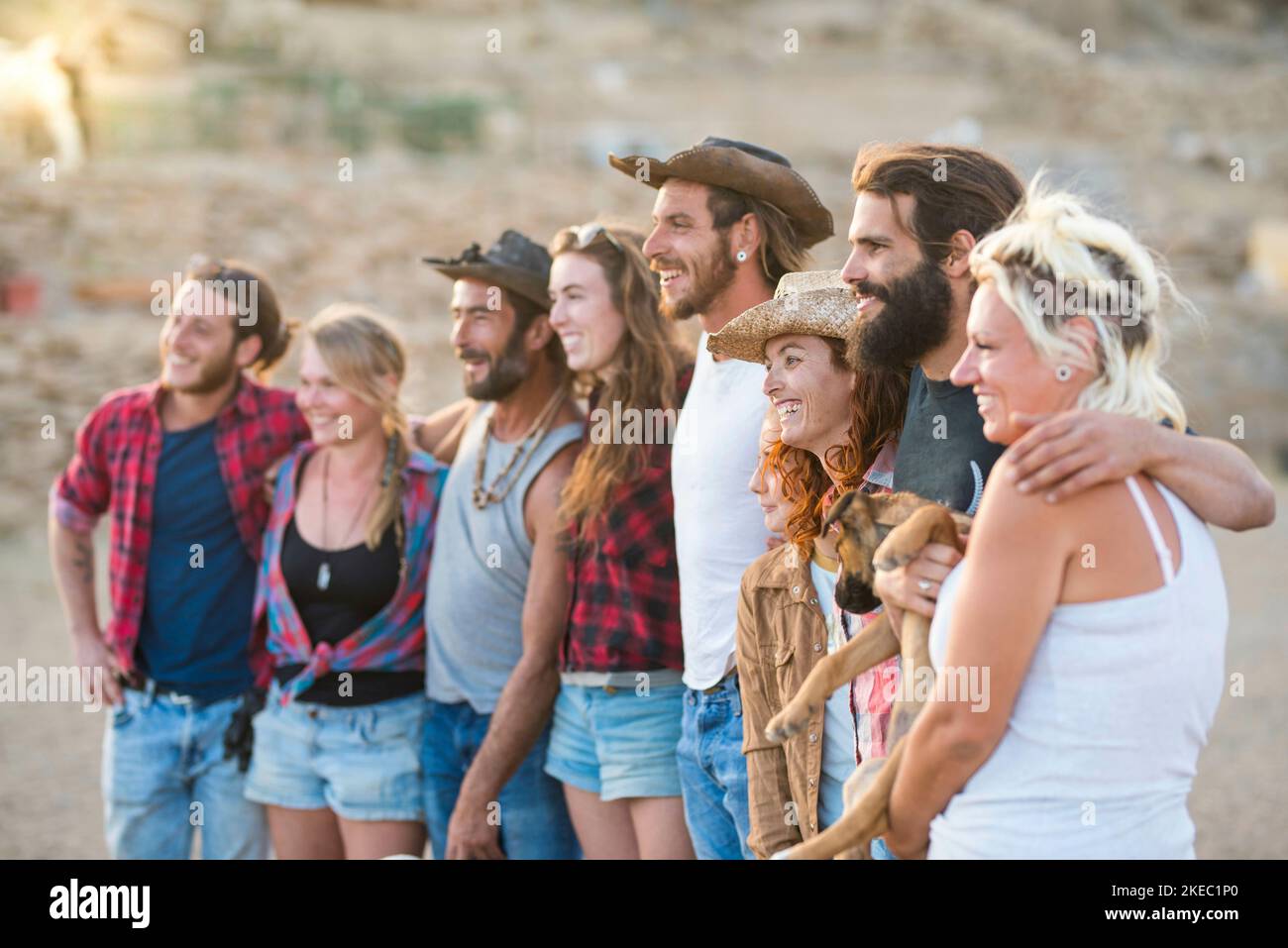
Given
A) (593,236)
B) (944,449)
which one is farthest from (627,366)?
(944,449)

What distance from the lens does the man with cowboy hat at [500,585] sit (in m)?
4.42

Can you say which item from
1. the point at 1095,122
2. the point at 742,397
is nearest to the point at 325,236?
the point at 742,397

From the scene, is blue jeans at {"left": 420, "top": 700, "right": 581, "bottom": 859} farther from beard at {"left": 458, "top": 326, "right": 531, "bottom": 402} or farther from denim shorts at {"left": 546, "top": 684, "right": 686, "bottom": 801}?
beard at {"left": 458, "top": 326, "right": 531, "bottom": 402}

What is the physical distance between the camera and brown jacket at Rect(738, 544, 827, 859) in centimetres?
332

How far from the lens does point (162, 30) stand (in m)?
26.3

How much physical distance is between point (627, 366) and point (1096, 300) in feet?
7.19

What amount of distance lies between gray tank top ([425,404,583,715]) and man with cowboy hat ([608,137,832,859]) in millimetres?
653

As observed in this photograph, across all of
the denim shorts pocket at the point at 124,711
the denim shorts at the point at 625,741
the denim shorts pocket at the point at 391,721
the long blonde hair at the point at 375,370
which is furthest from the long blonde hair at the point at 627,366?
the denim shorts pocket at the point at 124,711

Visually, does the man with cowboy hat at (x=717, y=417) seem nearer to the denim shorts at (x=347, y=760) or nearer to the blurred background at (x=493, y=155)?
the blurred background at (x=493, y=155)

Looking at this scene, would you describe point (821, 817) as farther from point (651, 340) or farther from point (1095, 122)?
point (1095, 122)

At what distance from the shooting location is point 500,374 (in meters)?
4.73

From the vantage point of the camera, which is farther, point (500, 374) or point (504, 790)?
point (500, 374)

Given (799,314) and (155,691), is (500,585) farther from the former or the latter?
(799,314)

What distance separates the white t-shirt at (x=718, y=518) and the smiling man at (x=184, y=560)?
6.08 ft
